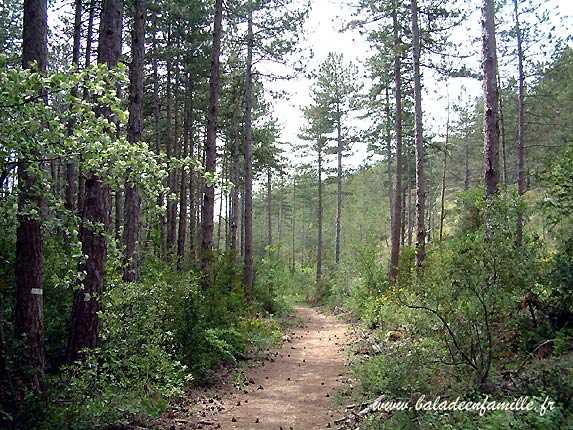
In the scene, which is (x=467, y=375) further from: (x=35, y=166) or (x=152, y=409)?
(x=35, y=166)

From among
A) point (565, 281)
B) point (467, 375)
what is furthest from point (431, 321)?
point (565, 281)

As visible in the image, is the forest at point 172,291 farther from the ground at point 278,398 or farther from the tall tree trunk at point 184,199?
the tall tree trunk at point 184,199

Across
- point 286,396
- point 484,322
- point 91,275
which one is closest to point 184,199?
point 286,396

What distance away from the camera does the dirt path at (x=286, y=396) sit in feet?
20.7

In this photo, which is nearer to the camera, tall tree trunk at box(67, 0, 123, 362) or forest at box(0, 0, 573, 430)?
forest at box(0, 0, 573, 430)

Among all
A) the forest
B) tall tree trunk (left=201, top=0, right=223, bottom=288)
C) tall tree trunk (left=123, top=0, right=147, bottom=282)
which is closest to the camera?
the forest

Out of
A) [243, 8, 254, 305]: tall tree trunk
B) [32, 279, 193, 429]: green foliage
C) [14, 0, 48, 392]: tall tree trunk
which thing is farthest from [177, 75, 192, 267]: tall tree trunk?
[14, 0, 48, 392]: tall tree trunk

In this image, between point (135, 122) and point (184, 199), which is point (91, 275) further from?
point (184, 199)

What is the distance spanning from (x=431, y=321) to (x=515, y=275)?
3.79 ft

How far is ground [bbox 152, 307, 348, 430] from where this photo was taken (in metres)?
6.23

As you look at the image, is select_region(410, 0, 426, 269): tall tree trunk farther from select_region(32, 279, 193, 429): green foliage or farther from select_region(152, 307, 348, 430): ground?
select_region(32, 279, 193, 429): green foliage

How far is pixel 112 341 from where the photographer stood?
5.94 metres

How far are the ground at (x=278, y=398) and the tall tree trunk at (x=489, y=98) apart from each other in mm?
4730

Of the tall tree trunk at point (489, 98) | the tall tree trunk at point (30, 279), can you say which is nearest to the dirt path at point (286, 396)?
the tall tree trunk at point (30, 279)
